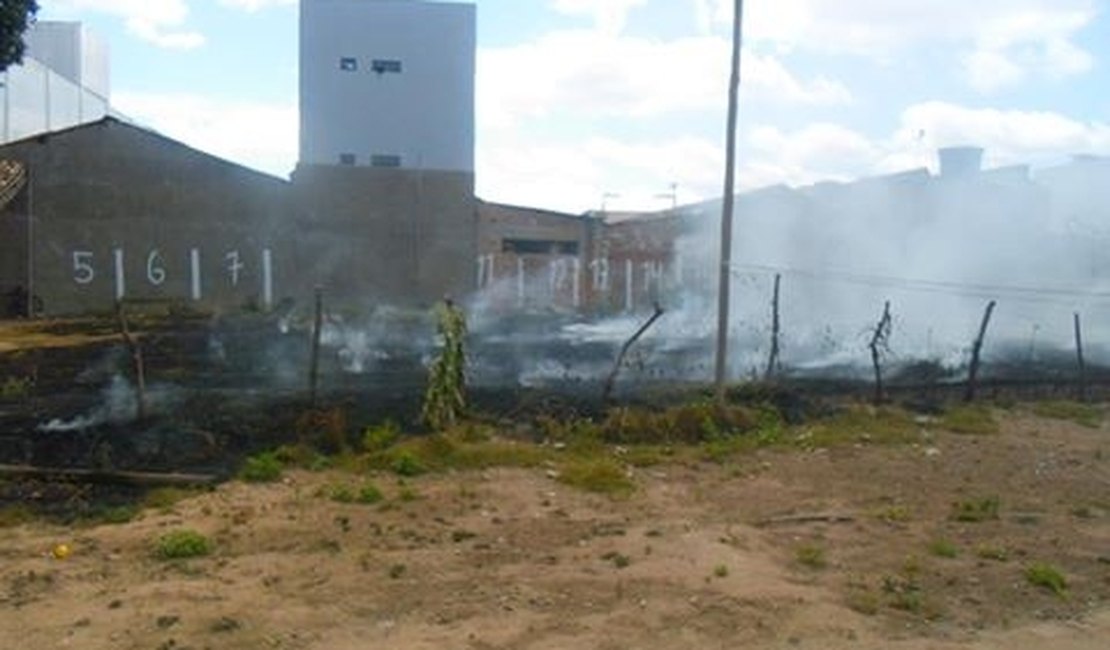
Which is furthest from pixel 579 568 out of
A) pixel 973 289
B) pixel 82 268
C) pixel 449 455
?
pixel 82 268

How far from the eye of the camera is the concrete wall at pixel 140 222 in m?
26.5

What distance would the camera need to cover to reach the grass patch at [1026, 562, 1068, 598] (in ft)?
20.8

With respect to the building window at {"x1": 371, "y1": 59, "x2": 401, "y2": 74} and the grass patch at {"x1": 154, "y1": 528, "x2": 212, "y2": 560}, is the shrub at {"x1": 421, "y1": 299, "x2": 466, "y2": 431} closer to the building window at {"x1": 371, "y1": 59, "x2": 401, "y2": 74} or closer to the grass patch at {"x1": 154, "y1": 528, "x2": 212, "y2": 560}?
the grass patch at {"x1": 154, "y1": 528, "x2": 212, "y2": 560}

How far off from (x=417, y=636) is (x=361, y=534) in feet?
6.12

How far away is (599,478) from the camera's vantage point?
8750mm

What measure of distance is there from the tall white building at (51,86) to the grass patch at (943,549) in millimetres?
19263

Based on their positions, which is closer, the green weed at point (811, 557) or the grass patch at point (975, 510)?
the green weed at point (811, 557)

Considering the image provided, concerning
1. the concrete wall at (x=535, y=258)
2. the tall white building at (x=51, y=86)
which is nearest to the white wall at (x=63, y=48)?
the tall white building at (x=51, y=86)

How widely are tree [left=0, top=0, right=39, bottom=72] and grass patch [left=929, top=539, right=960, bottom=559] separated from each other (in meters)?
11.9

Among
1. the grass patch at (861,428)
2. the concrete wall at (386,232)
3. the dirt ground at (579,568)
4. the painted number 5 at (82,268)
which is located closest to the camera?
the dirt ground at (579,568)

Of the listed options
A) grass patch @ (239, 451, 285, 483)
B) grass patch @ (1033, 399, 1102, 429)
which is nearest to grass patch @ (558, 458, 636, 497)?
grass patch @ (239, 451, 285, 483)

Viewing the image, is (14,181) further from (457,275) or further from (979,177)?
(979,177)

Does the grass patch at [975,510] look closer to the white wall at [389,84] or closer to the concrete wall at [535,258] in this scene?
the concrete wall at [535,258]

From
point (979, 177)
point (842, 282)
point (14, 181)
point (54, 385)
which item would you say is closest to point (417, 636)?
point (54, 385)
